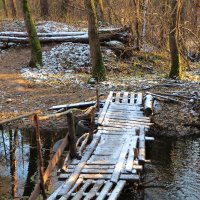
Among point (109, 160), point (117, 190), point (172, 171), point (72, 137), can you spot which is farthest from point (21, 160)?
point (172, 171)

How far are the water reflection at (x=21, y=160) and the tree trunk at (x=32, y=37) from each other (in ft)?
20.4

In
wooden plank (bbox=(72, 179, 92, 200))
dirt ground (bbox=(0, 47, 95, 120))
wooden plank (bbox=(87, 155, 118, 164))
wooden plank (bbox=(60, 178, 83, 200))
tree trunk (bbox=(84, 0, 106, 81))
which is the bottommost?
wooden plank (bbox=(72, 179, 92, 200))

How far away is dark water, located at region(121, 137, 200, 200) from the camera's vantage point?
8.63 meters

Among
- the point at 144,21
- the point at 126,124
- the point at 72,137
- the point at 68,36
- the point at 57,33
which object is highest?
the point at 144,21

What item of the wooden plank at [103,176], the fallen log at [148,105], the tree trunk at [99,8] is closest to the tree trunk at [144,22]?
the tree trunk at [99,8]

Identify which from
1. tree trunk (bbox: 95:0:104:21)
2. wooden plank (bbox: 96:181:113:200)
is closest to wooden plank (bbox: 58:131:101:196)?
wooden plank (bbox: 96:181:113:200)

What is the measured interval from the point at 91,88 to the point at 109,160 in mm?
7363

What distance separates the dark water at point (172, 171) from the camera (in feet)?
28.3

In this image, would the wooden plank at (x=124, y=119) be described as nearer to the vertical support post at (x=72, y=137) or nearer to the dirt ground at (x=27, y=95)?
the vertical support post at (x=72, y=137)

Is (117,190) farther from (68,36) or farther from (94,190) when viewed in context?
(68,36)

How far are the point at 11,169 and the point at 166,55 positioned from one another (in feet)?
46.8

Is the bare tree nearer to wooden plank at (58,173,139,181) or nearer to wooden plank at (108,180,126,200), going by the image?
wooden plank at (58,173,139,181)

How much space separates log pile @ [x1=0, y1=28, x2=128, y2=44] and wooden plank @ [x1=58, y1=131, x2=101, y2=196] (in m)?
Result: 11.0

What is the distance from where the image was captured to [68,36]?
2066 centimetres
